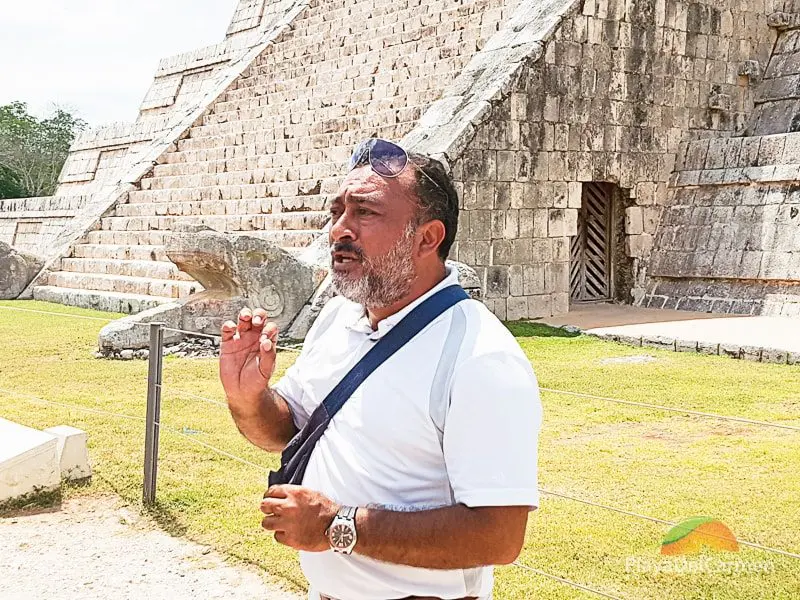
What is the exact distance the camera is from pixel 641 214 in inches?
476

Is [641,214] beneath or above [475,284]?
above

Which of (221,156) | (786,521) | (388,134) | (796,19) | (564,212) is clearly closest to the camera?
(786,521)

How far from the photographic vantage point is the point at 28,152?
41562 mm

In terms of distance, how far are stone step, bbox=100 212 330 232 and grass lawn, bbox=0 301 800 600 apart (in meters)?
3.38

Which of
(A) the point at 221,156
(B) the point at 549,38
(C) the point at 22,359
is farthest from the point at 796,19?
(C) the point at 22,359

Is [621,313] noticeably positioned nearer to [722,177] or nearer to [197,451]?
[722,177]

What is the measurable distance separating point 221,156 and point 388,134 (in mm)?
3645

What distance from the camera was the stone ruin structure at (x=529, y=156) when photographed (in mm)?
10414

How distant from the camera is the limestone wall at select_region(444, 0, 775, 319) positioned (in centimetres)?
1032

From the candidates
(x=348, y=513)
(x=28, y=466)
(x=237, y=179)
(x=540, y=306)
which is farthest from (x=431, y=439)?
(x=237, y=179)

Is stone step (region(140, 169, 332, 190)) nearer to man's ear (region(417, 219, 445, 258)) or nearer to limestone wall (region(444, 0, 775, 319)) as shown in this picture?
limestone wall (region(444, 0, 775, 319))

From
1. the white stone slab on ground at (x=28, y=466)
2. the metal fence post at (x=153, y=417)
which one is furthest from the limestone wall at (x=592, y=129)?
the white stone slab on ground at (x=28, y=466)

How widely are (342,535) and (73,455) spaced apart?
3590 mm

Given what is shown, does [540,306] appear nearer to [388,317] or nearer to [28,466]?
[28,466]
